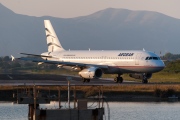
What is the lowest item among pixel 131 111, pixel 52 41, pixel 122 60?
pixel 131 111

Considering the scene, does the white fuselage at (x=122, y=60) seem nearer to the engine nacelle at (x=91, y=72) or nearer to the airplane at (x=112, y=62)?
the airplane at (x=112, y=62)

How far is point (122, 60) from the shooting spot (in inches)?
4114

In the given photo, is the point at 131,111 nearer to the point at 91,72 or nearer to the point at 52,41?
the point at 91,72

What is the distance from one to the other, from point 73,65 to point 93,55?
9.94 feet

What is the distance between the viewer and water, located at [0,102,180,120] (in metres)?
67.2

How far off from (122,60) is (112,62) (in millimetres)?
1659

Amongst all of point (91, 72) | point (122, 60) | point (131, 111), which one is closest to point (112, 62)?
point (122, 60)

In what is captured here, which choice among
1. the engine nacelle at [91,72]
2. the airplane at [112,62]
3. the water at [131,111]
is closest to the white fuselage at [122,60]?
the airplane at [112,62]

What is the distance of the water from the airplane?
20.4 m

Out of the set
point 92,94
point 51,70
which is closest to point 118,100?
point 92,94

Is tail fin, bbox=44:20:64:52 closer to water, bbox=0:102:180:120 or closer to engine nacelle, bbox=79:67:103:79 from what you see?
engine nacelle, bbox=79:67:103:79

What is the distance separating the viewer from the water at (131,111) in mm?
67188

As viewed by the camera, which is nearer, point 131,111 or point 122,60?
point 131,111

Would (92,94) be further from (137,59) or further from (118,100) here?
(137,59)
